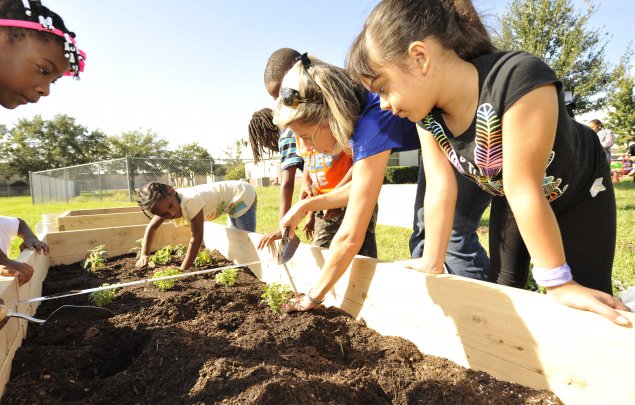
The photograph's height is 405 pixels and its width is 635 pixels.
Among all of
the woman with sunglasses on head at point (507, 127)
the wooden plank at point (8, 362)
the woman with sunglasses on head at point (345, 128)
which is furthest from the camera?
the woman with sunglasses on head at point (345, 128)

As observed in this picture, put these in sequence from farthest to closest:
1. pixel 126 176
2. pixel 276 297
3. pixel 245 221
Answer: pixel 126 176, pixel 245 221, pixel 276 297

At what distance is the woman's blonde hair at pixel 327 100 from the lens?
2.16m

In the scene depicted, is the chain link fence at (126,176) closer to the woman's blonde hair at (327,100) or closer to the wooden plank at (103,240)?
the wooden plank at (103,240)

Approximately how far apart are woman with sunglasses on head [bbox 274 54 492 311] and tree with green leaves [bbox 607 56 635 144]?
82.5ft

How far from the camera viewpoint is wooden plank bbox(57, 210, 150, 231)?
19.1ft

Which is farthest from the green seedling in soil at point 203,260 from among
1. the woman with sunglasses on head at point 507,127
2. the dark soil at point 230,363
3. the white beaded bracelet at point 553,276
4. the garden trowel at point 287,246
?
the white beaded bracelet at point 553,276

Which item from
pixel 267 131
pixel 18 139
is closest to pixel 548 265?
pixel 267 131

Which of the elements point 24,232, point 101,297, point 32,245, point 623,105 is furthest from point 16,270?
point 623,105

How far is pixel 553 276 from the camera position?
4.56ft

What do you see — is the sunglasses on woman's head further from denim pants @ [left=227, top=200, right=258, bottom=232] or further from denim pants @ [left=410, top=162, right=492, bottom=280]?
denim pants @ [left=227, top=200, right=258, bottom=232]

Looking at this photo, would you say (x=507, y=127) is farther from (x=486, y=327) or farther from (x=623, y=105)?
(x=623, y=105)

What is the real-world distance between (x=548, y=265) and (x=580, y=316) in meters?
0.23

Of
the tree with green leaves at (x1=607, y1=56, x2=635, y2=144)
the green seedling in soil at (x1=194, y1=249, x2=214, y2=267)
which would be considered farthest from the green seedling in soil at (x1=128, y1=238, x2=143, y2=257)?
the tree with green leaves at (x1=607, y1=56, x2=635, y2=144)

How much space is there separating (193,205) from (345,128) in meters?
2.51
